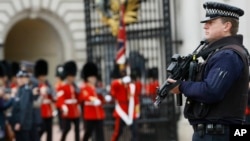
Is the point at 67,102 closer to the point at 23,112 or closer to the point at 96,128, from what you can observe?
the point at 96,128

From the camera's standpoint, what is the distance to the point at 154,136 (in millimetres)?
11250

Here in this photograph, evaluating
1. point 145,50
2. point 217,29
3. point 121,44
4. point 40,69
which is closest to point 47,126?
point 40,69

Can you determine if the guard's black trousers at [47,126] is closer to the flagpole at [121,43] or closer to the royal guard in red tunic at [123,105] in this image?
the royal guard in red tunic at [123,105]

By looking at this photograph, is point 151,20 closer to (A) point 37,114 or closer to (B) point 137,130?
(B) point 137,130

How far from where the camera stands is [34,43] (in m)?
23.1

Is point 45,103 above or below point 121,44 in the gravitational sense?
below

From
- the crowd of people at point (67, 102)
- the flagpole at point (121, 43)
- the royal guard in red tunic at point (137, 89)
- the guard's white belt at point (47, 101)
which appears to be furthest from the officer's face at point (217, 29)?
the guard's white belt at point (47, 101)

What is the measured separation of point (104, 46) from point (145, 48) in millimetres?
668

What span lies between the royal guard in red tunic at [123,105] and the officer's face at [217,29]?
6022mm

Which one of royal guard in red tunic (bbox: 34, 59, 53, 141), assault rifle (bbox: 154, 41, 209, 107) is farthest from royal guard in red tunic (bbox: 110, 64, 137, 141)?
assault rifle (bbox: 154, 41, 209, 107)

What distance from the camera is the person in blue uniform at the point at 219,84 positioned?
14.0ft

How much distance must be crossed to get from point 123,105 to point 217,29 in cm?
625

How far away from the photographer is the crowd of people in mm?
9523

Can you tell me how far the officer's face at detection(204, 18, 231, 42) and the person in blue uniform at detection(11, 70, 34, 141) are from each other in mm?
5363
